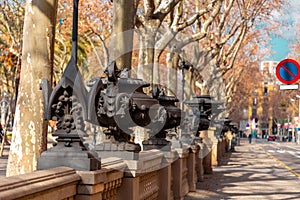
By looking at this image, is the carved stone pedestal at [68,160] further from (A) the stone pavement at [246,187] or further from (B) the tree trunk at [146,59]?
(B) the tree trunk at [146,59]

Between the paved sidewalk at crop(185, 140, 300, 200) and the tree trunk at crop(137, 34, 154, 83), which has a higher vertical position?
the tree trunk at crop(137, 34, 154, 83)

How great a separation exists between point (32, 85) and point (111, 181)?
2.87 m

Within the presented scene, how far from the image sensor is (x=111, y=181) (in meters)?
7.44

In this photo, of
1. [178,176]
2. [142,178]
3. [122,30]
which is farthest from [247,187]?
[142,178]

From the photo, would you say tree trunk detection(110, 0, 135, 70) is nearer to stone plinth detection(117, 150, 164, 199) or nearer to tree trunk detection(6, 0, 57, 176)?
stone plinth detection(117, 150, 164, 199)

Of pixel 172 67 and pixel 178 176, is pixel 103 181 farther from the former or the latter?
pixel 172 67

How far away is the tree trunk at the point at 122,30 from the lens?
15594mm

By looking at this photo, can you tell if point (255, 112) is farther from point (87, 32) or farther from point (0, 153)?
point (0, 153)

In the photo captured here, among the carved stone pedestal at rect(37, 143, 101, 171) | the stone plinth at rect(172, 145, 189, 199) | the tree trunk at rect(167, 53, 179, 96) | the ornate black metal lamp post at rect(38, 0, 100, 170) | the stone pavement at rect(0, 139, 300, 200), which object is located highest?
the tree trunk at rect(167, 53, 179, 96)

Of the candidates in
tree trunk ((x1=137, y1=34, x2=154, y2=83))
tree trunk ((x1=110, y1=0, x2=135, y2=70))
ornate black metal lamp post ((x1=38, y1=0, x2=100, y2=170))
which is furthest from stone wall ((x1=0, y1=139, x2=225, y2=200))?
tree trunk ((x1=137, y1=34, x2=154, y2=83))

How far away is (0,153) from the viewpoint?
28.7 meters

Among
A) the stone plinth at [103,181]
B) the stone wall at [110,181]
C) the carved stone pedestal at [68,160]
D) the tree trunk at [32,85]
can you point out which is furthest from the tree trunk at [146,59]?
the carved stone pedestal at [68,160]

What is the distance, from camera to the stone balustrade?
4.96 m

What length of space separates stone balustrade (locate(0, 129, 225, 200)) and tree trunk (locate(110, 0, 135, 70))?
278 cm
